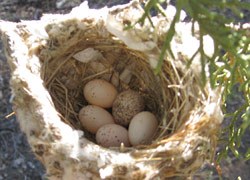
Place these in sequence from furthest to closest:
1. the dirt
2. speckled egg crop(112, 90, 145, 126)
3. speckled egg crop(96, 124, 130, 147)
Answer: the dirt
speckled egg crop(112, 90, 145, 126)
speckled egg crop(96, 124, 130, 147)

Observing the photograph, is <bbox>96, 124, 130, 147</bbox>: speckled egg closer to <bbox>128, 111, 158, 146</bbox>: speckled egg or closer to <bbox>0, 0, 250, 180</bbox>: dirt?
<bbox>128, 111, 158, 146</bbox>: speckled egg

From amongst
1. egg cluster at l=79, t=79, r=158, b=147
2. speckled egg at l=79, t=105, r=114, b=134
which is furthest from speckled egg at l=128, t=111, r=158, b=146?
speckled egg at l=79, t=105, r=114, b=134

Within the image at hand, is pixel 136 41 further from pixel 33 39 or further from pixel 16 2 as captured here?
pixel 16 2

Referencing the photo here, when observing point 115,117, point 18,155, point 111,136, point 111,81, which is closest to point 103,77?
point 111,81

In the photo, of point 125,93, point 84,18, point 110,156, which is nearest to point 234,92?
point 125,93

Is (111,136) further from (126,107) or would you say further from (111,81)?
(111,81)

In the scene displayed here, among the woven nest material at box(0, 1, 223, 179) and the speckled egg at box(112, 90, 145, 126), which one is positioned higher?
the woven nest material at box(0, 1, 223, 179)
